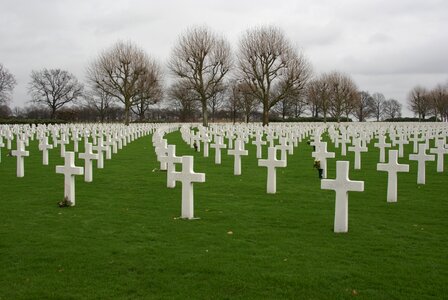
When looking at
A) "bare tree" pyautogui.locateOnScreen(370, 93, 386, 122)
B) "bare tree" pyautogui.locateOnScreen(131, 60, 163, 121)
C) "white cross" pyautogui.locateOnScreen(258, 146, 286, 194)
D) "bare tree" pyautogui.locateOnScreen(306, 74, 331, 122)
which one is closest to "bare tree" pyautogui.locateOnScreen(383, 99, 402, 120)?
"bare tree" pyautogui.locateOnScreen(370, 93, 386, 122)

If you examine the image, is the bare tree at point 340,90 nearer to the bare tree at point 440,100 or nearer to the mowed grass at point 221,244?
the bare tree at point 440,100

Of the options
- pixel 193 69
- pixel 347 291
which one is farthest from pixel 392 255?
pixel 193 69

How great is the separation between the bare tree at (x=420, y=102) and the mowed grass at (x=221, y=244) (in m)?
64.4

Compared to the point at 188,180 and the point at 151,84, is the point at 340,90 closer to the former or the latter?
the point at 151,84

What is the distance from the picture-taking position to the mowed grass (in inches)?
165

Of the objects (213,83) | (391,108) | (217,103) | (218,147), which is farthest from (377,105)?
(218,147)

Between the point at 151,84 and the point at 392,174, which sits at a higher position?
the point at 151,84

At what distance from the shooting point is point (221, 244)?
18.0ft

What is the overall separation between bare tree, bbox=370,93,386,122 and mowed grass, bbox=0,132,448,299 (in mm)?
86896

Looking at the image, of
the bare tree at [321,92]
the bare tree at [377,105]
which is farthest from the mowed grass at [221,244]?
the bare tree at [377,105]

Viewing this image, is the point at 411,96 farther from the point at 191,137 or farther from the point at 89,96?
the point at 191,137

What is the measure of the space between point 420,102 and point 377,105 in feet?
82.8

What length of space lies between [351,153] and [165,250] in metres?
13.1

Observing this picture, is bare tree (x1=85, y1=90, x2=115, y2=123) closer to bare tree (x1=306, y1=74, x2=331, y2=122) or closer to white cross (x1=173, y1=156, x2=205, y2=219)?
bare tree (x1=306, y1=74, x2=331, y2=122)
